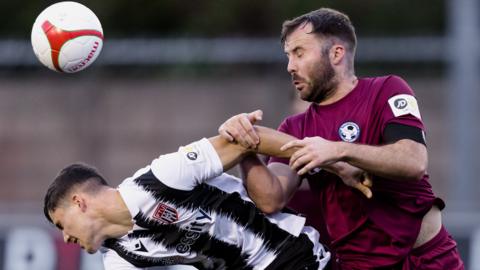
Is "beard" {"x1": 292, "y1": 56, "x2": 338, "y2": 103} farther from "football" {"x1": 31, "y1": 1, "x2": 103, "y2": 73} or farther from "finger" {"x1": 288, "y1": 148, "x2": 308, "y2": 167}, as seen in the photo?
"football" {"x1": 31, "y1": 1, "x2": 103, "y2": 73}

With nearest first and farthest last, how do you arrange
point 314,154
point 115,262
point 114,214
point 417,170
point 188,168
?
point 314,154
point 417,170
point 188,168
point 114,214
point 115,262

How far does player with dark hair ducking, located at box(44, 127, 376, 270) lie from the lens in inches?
192

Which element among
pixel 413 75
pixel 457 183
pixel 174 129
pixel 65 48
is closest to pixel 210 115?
pixel 174 129

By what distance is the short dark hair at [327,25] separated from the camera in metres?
5.01

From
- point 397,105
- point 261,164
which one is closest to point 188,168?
point 261,164

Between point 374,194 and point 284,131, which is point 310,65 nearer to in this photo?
point 284,131

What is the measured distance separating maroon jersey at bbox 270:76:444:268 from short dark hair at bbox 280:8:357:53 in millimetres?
227

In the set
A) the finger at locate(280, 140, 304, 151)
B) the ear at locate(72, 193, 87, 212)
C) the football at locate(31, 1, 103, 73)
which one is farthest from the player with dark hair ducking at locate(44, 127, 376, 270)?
the football at locate(31, 1, 103, 73)

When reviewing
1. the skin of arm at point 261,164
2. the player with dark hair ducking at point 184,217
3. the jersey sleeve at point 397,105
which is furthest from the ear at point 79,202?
the jersey sleeve at point 397,105

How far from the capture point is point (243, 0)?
15.0 metres

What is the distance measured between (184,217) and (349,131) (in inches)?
33.2

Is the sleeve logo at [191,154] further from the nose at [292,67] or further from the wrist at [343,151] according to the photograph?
the wrist at [343,151]

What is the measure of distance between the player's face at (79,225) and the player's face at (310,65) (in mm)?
1143

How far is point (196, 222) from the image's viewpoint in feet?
16.3
